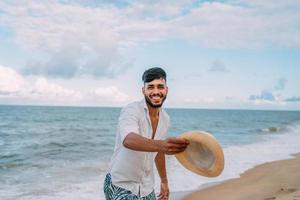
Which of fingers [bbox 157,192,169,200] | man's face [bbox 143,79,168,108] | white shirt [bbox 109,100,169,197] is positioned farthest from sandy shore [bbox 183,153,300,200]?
man's face [bbox 143,79,168,108]

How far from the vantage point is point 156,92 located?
10.0 feet

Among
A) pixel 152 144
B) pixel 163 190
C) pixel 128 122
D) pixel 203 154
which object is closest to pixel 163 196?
pixel 163 190

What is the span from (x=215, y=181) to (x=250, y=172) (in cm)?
202

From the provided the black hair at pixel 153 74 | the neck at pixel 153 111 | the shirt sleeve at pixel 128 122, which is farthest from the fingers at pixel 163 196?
the black hair at pixel 153 74

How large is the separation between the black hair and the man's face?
0.02 metres

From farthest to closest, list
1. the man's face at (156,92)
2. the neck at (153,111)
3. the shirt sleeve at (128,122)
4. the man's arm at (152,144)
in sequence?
1. the neck at (153,111)
2. the man's face at (156,92)
3. the shirt sleeve at (128,122)
4. the man's arm at (152,144)

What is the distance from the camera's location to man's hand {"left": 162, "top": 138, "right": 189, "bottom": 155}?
259 centimetres

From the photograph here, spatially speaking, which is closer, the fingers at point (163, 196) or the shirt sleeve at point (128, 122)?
the shirt sleeve at point (128, 122)

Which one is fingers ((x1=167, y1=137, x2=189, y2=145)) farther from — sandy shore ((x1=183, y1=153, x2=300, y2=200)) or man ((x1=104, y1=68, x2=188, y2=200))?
sandy shore ((x1=183, y1=153, x2=300, y2=200))

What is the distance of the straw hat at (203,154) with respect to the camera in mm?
2834

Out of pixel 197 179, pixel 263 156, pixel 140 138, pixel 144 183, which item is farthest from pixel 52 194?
pixel 263 156

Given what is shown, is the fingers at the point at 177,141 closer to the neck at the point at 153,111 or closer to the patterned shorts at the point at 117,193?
the neck at the point at 153,111

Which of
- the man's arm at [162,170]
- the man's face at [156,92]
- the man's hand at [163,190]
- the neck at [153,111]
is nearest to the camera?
the man's face at [156,92]

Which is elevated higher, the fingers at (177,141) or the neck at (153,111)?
the neck at (153,111)
